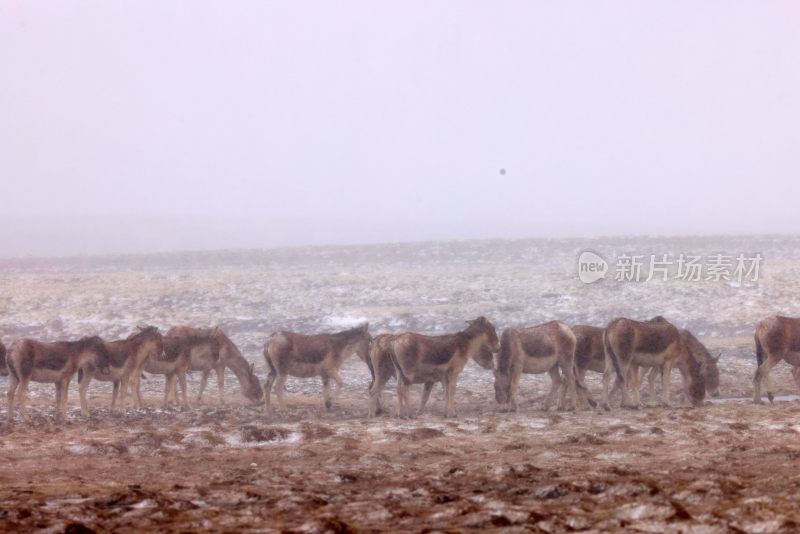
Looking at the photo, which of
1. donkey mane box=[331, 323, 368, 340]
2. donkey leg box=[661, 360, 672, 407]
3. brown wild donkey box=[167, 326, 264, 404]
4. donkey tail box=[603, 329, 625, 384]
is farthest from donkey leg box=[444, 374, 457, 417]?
brown wild donkey box=[167, 326, 264, 404]

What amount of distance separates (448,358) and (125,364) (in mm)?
Result: 7393

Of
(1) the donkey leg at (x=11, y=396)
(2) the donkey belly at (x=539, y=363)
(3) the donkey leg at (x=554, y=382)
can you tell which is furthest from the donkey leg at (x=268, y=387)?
(3) the donkey leg at (x=554, y=382)

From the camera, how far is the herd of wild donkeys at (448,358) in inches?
597

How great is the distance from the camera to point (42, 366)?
48.1 feet

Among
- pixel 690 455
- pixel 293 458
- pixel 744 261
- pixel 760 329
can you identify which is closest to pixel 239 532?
pixel 293 458

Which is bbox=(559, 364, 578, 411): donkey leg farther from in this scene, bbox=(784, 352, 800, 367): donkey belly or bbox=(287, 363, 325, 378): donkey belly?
bbox=(287, 363, 325, 378): donkey belly

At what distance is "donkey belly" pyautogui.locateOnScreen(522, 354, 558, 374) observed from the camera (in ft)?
53.0

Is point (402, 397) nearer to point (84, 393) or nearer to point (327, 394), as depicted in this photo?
point (327, 394)

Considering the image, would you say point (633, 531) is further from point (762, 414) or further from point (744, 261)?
point (744, 261)

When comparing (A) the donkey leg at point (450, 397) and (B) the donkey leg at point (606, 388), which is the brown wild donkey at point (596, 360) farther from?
(A) the donkey leg at point (450, 397)

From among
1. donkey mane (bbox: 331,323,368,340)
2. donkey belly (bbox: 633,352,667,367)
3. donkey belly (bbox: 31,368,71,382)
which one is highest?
donkey mane (bbox: 331,323,368,340)

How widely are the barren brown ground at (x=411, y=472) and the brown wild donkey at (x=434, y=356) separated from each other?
2.24ft

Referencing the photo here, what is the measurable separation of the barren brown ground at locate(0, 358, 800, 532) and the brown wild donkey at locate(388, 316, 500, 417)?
2.24 ft

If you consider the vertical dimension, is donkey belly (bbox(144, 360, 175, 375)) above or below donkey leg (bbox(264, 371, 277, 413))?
above
